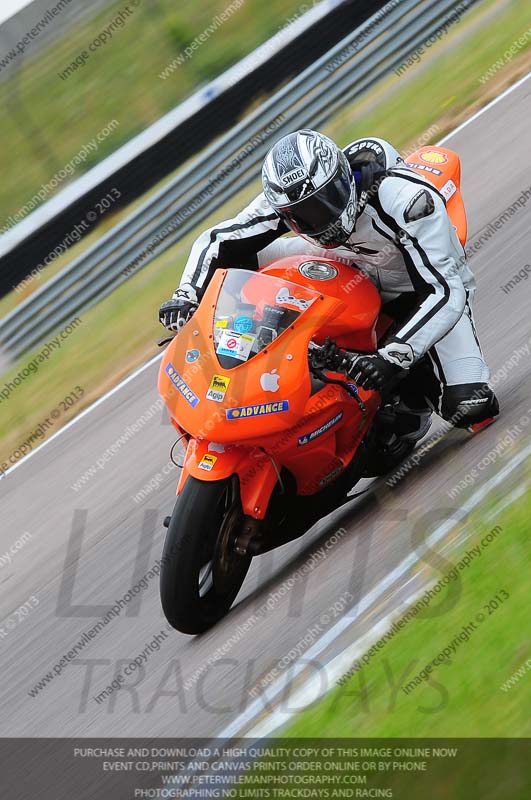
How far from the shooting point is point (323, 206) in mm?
5195

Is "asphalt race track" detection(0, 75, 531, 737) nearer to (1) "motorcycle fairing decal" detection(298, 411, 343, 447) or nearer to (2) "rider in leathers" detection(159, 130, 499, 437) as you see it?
(2) "rider in leathers" detection(159, 130, 499, 437)

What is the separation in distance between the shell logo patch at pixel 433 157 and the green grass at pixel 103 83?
7135mm

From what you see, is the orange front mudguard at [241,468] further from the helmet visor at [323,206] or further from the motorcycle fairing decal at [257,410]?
the helmet visor at [323,206]

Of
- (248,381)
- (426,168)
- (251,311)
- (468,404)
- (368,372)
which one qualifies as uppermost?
(251,311)

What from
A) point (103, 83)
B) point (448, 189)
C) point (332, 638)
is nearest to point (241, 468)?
point (332, 638)

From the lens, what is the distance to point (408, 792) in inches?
142

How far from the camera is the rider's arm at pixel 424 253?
17.9 ft

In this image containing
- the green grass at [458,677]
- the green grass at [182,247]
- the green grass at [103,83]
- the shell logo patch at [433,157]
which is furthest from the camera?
the green grass at [103,83]

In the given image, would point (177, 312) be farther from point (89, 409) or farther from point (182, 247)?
point (182, 247)

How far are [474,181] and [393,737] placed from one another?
23.1ft

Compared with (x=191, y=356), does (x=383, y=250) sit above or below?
below

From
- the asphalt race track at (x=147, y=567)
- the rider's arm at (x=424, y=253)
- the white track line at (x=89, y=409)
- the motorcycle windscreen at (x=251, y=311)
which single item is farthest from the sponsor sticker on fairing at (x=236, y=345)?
the white track line at (x=89, y=409)

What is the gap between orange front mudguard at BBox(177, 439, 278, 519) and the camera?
495cm

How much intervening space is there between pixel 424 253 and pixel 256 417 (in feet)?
4.07
